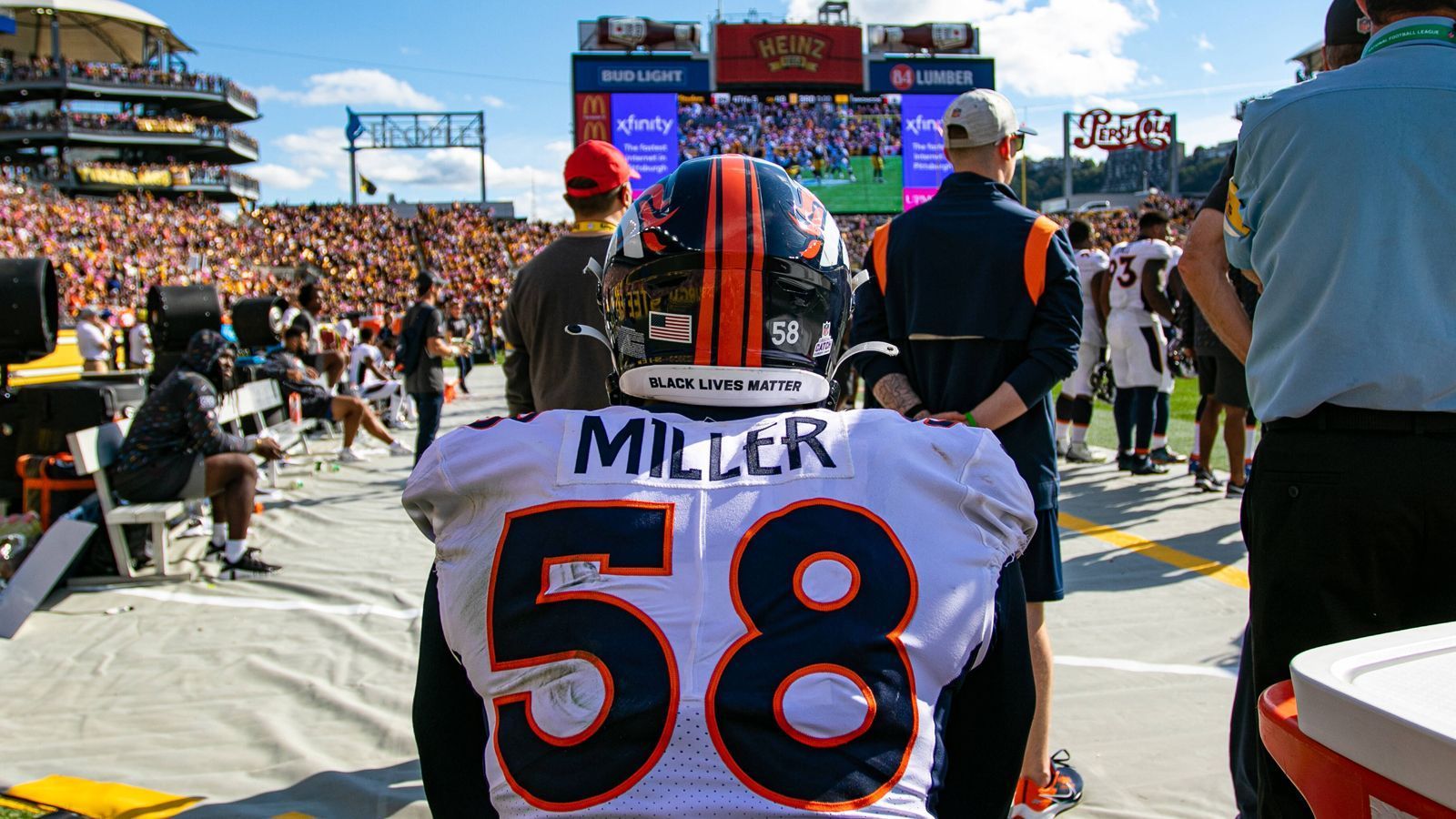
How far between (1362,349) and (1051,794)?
1475 mm

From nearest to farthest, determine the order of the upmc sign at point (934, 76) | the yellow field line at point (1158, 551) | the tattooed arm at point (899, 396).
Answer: the tattooed arm at point (899, 396) < the yellow field line at point (1158, 551) < the upmc sign at point (934, 76)

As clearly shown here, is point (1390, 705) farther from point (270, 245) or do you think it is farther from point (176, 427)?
point (270, 245)

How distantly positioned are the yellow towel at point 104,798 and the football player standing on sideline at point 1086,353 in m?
6.97

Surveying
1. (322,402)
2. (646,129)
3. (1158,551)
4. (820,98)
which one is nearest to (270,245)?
(646,129)

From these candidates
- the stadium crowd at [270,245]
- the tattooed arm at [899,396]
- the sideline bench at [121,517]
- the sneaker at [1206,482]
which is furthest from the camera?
the stadium crowd at [270,245]

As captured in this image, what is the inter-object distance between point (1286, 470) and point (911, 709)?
1160mm

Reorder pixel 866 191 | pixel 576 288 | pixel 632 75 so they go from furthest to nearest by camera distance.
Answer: pixel 866 191
pixel 632 75
pixel 576 288

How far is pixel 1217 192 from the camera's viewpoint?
2.31 metres

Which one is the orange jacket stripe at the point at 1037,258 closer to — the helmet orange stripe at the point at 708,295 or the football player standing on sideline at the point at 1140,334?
the helmet orange stripe at the point at 708,295

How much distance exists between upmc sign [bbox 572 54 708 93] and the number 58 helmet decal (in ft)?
64.4

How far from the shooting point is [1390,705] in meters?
0.85

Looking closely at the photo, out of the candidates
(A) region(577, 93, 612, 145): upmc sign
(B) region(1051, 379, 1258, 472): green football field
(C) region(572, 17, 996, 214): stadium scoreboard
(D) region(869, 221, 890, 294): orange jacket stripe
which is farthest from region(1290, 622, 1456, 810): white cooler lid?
(C) region(572, 17, 996, 214): stadium scoreboard

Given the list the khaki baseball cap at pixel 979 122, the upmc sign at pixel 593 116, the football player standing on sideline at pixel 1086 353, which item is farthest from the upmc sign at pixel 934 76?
the khaki baseball cap at pixel 979 122

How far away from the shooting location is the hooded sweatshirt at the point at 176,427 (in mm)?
5504
